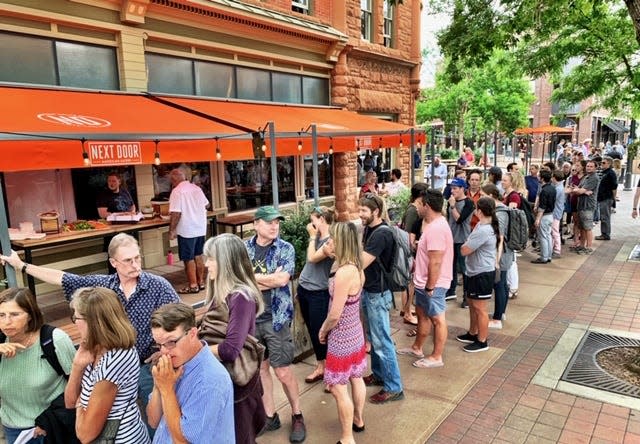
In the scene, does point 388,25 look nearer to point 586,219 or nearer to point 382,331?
point 586,219

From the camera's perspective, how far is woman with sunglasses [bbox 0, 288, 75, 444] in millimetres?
2740

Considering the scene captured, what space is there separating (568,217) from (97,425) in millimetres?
11927

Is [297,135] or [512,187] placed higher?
[297,135]

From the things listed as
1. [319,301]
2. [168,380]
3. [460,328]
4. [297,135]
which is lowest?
[460,328]

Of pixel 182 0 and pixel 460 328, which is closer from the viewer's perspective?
pixel 460 328

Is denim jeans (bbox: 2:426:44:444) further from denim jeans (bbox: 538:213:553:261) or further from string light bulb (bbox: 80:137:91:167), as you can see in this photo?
denim jeans (bbox: 538:213:553:261)

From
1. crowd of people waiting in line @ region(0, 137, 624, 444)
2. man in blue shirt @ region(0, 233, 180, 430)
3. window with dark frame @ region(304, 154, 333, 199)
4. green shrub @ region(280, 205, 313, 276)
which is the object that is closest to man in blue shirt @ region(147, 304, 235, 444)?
crowd of people waiting in line @ region(0, 137, 624, 444)

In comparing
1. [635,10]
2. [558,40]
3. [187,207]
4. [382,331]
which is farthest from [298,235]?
[558,40]

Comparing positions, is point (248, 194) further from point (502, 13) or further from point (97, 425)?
point (97, 425)

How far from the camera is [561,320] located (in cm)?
642

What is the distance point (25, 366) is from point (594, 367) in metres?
5.28

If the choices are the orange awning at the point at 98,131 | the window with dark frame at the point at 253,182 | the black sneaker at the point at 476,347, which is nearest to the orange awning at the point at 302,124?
the orange awning at the point at 98,131

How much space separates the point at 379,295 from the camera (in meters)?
4.34

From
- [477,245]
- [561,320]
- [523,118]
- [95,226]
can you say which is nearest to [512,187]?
[561,320]
